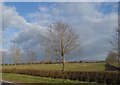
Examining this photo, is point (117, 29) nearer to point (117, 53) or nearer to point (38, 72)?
point (117, 53)

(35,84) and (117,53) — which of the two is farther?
(117,53)

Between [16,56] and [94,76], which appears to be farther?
[16,56]

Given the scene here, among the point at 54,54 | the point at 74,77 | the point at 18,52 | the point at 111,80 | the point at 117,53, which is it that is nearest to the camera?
the point at 111,80

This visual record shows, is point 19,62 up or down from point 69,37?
down

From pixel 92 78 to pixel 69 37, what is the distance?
26466mm

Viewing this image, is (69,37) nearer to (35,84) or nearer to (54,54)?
(54,54)

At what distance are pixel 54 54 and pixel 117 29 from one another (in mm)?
20803

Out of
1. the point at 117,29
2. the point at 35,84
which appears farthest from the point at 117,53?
the point at 35,84

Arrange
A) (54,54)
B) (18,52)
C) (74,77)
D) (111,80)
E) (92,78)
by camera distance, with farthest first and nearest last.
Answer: (18,52) → (54,54) → (74,77) → (92,78) → (111,80)

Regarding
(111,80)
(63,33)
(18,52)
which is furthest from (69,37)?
(18,52)

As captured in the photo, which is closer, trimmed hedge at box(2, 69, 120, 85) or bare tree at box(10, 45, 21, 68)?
trimmed hedge at box(2, 69, 120, 85)

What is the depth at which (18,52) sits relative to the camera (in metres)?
122

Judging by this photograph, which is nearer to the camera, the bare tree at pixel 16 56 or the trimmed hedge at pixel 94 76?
the trimmed hedge at pixel 94 76

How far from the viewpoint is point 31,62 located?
5030 inches
